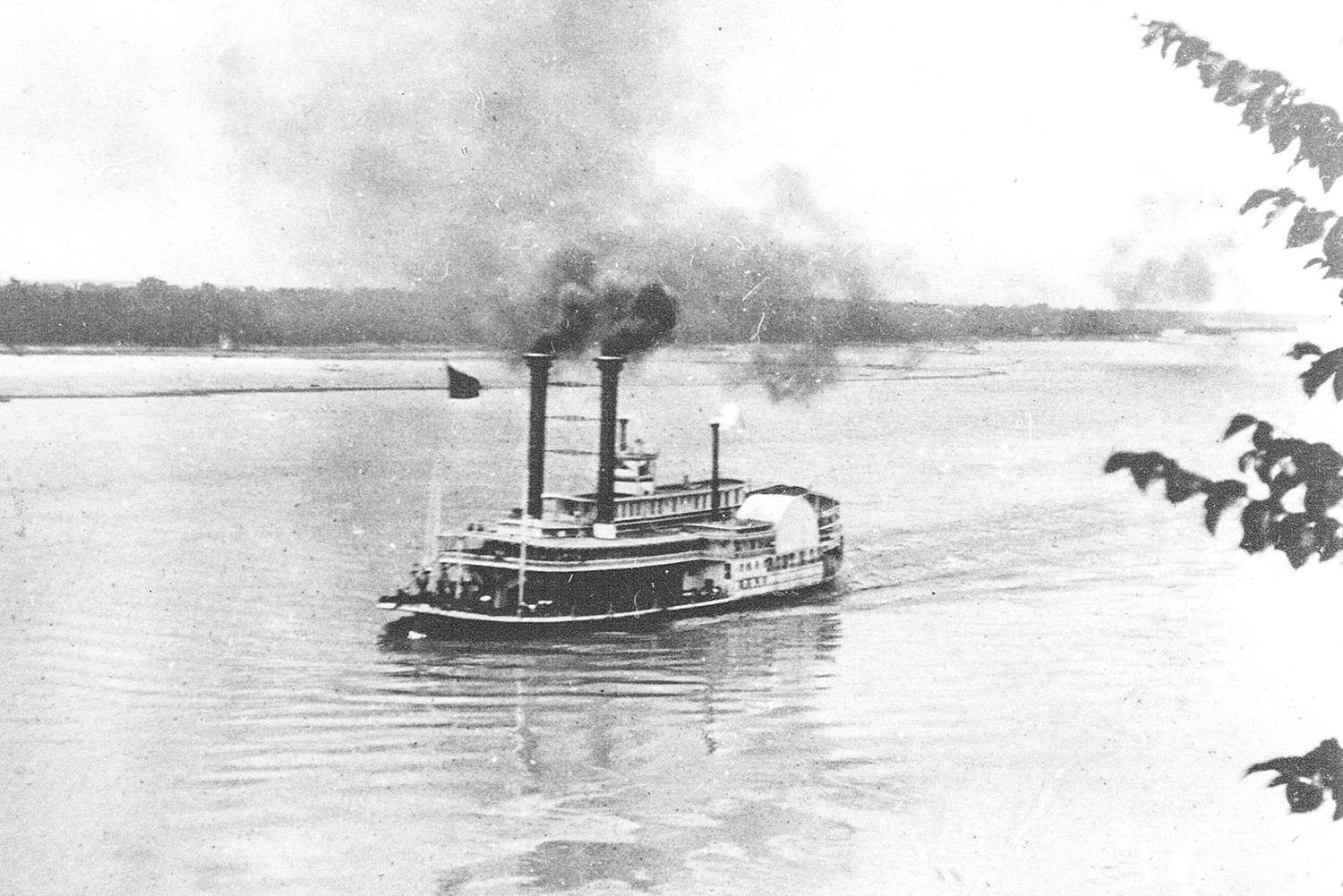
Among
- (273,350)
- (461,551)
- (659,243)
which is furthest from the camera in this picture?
(461,551)

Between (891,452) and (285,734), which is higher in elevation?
(891,452)

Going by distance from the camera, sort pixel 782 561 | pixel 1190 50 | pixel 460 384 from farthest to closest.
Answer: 1. pixel 782 561
2. pixel 460 384
3. pixel 1190 50

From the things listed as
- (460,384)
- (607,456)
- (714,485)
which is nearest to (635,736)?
(460,384)

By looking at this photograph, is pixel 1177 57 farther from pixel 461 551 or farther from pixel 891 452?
pixel 891 452

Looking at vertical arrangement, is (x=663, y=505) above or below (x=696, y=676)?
above

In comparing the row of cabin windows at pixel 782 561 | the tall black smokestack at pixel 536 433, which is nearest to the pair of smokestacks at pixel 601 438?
the tall black smokestack at pixel 536 433

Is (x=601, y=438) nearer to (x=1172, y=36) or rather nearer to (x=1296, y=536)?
(x=1172, y=36)

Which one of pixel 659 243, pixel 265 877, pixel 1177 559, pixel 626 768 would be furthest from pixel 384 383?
pixel 1177 559

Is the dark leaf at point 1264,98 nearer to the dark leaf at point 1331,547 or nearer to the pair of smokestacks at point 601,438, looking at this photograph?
the dark leaf at point 1331,547
